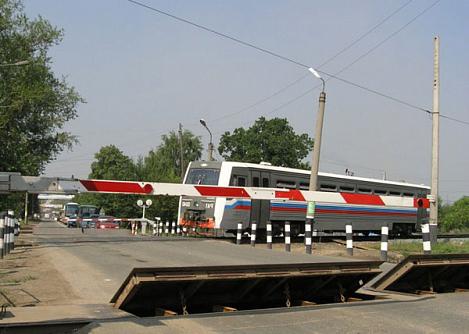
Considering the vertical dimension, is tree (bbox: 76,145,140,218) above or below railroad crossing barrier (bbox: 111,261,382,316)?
above

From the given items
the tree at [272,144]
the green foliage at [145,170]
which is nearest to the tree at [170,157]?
the green foliage at [145,170]

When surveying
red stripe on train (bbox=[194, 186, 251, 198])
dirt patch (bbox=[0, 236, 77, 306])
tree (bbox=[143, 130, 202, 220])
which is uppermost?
tree (bbox=[143, 130, 202, 220])

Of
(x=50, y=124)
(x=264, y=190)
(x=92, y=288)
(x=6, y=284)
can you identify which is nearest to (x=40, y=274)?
(x=6, y=284)

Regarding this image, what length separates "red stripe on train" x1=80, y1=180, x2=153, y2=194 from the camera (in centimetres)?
1009

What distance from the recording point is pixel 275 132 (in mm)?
74875

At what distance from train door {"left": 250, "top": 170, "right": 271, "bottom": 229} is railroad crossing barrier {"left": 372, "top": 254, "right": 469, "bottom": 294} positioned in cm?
1581

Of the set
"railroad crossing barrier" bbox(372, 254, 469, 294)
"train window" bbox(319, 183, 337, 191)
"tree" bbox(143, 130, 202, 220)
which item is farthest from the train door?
"tree" bbox(143, 130, 202, 220)

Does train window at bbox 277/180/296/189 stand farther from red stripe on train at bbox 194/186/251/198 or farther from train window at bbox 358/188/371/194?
red stripe on train at bbox 194/186/251/198

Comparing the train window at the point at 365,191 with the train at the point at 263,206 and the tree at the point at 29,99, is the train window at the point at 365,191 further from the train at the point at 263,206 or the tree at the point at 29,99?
the tree at the point at 29,99

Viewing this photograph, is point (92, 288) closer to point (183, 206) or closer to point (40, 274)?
point (40, 274)

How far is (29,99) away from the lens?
129 feet

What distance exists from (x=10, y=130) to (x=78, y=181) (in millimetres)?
35634

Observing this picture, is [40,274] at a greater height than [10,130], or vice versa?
[10,130]

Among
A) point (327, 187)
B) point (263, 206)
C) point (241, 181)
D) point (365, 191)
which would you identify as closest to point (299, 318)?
point (241, 181)
